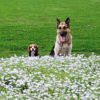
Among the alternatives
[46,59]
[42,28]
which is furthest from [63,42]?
[42,28]

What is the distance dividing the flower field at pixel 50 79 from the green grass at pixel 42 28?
446 centimetres

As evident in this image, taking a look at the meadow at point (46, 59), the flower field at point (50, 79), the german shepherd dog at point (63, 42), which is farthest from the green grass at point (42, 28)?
the flower field at point (50, 79)

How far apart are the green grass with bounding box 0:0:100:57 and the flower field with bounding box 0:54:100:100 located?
Result: 446 cm

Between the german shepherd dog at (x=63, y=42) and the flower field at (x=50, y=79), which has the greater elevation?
the german shepherd dog at (x=63, y=42)

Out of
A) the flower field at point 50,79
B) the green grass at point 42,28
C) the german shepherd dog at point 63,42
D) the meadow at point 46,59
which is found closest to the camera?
the flower field at point 50,79

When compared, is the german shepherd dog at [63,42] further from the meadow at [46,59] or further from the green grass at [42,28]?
the green grass at [42,28]

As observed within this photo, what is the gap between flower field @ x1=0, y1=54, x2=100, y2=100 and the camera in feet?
21.7

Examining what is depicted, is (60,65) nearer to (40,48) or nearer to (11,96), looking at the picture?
(11,96)

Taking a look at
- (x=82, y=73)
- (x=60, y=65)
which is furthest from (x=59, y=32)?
(x=82, y=73)

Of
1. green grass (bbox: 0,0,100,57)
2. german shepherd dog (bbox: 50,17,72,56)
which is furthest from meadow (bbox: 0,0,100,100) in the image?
german shepherd dog (bbox: 50,17,72,56)

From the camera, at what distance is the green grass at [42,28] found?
15.0 meters

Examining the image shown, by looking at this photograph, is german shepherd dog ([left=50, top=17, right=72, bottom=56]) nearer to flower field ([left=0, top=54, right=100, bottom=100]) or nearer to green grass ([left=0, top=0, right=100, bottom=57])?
flower field ([left=0, top=54, right=100, bottom=100])

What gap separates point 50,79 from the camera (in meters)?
7.89

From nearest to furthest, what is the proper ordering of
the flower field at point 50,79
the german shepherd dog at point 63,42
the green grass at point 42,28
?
1. the flower field at point 50,79
2. the german shepherd dog at point 63,42
3. the green grass at point 42,28
